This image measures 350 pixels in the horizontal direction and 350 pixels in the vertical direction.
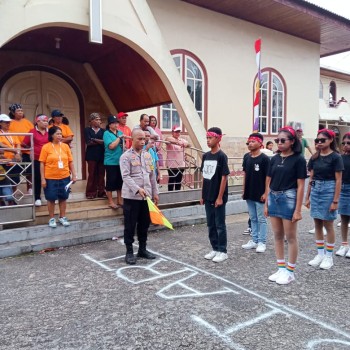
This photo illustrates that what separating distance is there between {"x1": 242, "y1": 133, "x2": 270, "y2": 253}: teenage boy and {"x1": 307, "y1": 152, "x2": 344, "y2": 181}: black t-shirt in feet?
2.62

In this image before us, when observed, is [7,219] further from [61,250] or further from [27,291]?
[27,291]

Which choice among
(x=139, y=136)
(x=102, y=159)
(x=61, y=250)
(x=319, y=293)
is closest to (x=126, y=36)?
(x=102, y=159)

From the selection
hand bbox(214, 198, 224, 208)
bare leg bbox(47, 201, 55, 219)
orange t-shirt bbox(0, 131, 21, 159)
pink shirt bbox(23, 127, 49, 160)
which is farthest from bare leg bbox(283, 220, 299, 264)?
orange t-shirt bbox(0, 131, 21, 159)

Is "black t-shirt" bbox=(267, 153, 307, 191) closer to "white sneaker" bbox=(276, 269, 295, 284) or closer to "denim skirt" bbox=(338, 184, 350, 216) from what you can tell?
"white sneaker" bbox=(276, 269, 295, 284)

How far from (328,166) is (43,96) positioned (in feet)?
23.3

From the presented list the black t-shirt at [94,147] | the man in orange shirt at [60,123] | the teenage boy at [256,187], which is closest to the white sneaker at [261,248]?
the teenage boy at [256,187]

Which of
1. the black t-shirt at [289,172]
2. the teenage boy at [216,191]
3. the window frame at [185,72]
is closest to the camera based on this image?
the black t-shirt at [289,172]

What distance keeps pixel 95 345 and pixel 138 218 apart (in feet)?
7.41

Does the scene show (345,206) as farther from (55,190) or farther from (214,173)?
(55,190)

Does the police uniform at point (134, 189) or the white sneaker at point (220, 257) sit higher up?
the police uniform at point (134, 189)

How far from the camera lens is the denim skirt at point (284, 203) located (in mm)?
4012

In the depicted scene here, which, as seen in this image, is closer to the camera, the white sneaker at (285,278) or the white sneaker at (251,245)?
the white sneaker at (285,278)

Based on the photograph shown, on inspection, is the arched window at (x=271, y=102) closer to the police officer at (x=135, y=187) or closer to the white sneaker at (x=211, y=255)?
the white sneaker at (x=211, y=255)

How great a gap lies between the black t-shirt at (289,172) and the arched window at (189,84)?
6.45 metres
